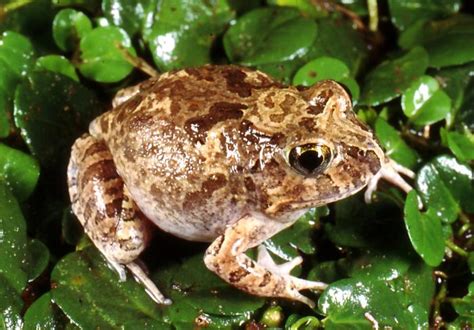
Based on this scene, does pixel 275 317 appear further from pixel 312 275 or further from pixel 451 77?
pixel 451 77

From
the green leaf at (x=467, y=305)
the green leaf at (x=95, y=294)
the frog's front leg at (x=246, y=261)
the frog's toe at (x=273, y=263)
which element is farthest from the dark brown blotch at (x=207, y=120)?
the green leaf at (x=467, y=305)

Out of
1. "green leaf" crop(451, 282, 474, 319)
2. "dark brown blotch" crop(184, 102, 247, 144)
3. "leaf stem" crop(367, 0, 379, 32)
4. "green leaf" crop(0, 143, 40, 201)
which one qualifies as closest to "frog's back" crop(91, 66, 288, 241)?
"dark brown blotch" crop(184, 102, 247, 144)

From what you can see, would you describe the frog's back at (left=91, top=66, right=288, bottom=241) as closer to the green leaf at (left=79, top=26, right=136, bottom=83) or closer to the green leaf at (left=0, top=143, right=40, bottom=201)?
the green leaf at (left=0, top=143, right=40, bottom=201)

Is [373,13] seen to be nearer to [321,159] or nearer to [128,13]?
[128,13]

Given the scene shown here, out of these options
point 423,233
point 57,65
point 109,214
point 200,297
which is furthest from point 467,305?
point 57,65

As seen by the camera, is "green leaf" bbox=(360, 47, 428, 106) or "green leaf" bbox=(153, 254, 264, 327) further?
"green leaf" bbox=(360, 47, 428, 106)

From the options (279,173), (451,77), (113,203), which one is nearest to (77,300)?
(113,203)
